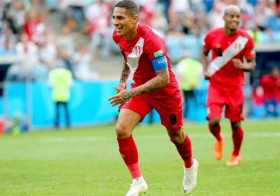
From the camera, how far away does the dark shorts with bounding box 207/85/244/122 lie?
16406 millimetres

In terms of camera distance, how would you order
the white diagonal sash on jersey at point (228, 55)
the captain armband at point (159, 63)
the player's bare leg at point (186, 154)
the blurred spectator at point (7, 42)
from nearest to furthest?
the captain armband at point (159, 63)
the player's bare leg at point (186, 154)
the white diagonal sash on jersey at point (228, 55)
the blurred spectator at point (7, 42)

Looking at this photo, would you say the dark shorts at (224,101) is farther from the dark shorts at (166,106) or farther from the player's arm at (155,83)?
the player's arm at (155,83)

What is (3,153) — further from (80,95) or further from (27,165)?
(80,95)

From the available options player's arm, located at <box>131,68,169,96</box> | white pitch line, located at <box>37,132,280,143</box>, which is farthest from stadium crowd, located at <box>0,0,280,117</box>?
player's arm, located at <box>131,68,169,96</box>

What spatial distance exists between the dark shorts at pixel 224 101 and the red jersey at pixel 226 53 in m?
0.12

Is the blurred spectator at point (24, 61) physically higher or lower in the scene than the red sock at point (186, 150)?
lower

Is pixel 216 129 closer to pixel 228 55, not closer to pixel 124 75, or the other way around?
pixel 228 55

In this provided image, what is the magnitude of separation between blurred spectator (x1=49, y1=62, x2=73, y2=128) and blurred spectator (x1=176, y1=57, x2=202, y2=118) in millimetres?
3982

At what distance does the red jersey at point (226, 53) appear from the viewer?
649 inches

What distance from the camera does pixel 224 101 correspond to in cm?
1658

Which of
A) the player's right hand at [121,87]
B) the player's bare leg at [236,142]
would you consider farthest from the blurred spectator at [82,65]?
the player's right hand at [121,87]

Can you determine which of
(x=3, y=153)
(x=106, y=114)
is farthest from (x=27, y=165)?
(x=106, y=114)

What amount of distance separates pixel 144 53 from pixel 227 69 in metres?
5.39

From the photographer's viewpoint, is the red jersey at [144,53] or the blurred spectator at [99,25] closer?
the red jersey at [144,53]
